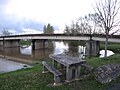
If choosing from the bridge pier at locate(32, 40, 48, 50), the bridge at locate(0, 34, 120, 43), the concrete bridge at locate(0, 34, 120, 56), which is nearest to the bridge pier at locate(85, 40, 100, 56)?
the concrete bridge at locate(0, 34, 120, 56)

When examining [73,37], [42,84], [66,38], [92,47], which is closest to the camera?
[42,84]

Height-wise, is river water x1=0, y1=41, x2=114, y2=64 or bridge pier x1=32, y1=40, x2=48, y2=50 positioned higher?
bridge pier x1=32, y1=40, x2=48, y2=50

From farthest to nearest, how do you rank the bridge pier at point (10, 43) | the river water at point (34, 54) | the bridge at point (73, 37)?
the bridge pier at point (10, 43) → the bridge at point (73, 37) → the river water at point (34, 54)

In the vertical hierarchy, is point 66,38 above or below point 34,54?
above

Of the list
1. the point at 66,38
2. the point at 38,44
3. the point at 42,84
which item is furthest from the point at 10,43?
the point at 42,84

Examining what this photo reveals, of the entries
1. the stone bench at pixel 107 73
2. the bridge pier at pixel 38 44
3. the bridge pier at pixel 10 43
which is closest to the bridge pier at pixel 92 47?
the bridge pier at pixel 38 44

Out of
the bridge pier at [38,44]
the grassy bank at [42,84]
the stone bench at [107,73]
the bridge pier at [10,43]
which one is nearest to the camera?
the grassy bank at [42,84]

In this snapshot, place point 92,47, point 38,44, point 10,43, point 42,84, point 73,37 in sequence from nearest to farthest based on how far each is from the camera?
point 42,84
point 92,47
point 73,37
point 38,44
point 10,43

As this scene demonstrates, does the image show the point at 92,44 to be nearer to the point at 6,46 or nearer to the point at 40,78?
the point at 40,78

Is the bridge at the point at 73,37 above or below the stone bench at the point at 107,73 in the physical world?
above

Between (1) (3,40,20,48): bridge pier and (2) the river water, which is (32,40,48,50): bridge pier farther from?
(1) (3,40,20,48): bridge pier

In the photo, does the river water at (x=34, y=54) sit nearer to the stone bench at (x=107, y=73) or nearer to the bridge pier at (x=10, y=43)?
the bridge pier at (x=10, y=43)

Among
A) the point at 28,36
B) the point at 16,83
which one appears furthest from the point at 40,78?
the point at 28,36

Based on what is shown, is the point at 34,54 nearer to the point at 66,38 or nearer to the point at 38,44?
the point at 66,38
